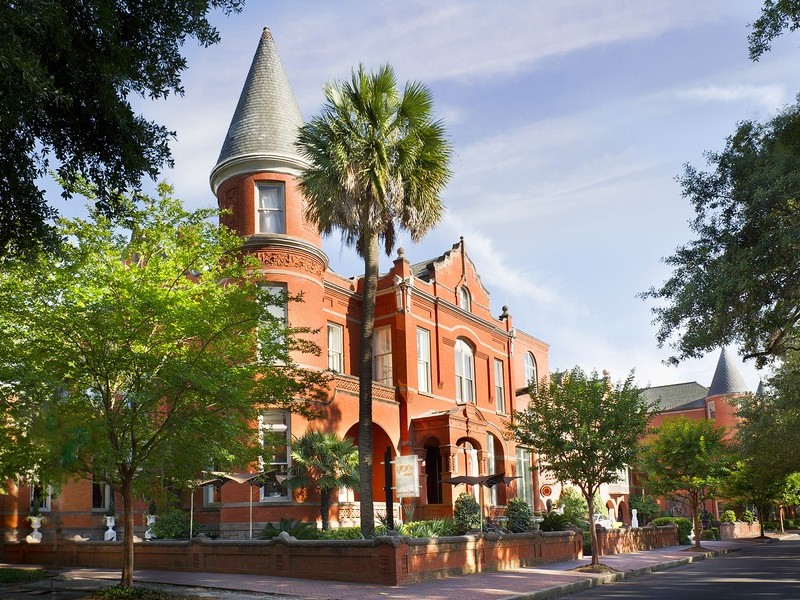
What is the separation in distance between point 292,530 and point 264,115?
49.1ft

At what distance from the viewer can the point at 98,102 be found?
11.1m

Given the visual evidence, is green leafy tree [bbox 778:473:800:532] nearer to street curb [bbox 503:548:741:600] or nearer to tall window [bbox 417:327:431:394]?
street curb [bbox 503:548:741:600]

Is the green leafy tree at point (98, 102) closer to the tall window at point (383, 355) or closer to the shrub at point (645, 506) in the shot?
the tall window at point (383, 355)

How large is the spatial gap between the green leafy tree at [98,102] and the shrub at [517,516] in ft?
74.3

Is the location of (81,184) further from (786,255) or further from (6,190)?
(786,255)

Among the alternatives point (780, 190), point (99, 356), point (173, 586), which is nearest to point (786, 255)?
point (780, 190)

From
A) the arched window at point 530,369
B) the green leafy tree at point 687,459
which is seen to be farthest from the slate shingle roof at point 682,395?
the green leafy tree at point 687,459

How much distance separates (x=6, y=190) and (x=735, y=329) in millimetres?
14330

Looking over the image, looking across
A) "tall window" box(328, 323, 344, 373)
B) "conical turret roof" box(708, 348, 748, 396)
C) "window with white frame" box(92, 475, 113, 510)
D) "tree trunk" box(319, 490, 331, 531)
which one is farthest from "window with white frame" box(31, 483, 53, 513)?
"conical turret roof" box(708, 348, 748, 396)

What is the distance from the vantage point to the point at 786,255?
14.8 m

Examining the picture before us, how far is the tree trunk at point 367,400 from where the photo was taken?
19.7 m

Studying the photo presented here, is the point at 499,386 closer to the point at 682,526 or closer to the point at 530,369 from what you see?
the point at 530,369

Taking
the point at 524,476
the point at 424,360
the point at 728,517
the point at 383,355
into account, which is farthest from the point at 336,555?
the point at 728,517

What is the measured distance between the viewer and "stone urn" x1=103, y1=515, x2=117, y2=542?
28.2m
